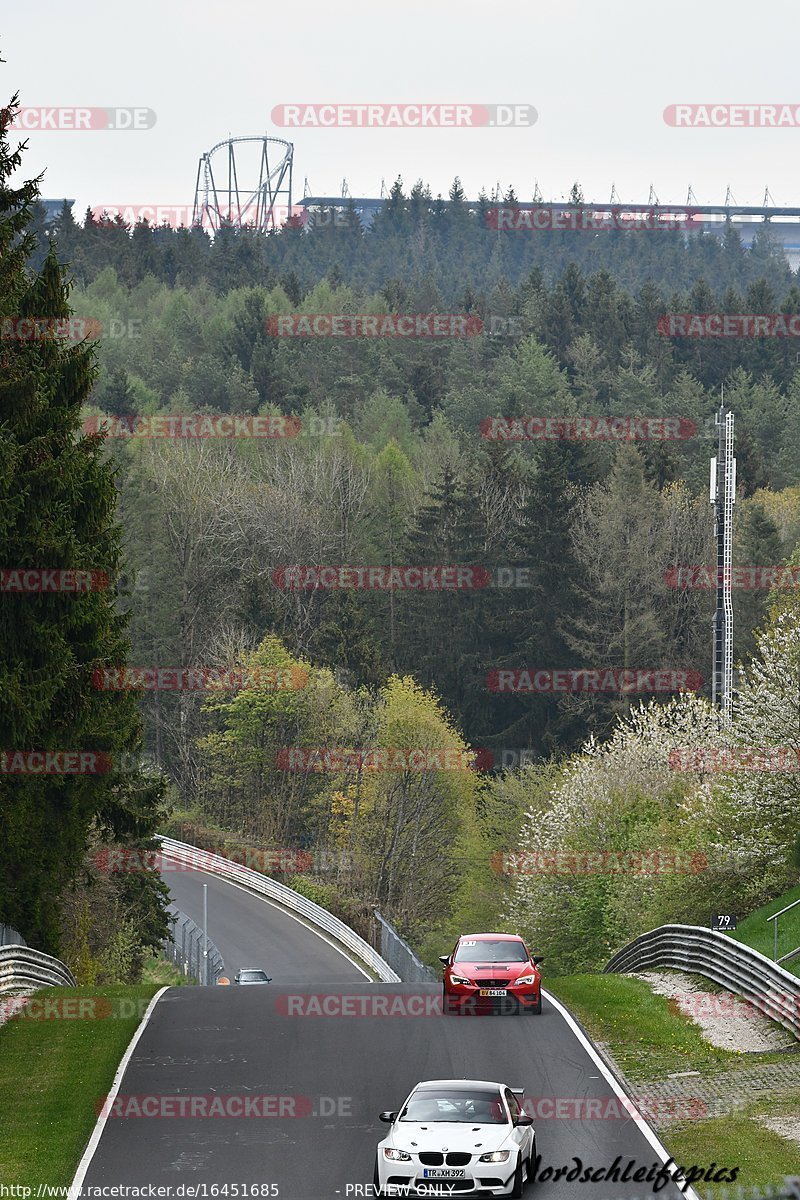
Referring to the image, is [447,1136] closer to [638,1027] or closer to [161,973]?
[638,1027]

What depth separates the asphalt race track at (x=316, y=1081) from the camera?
54.3 ft

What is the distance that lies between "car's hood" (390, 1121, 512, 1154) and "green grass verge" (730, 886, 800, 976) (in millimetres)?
14639

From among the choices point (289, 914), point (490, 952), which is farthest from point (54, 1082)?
point (289, 914)

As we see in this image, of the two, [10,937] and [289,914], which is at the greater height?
[10,937]

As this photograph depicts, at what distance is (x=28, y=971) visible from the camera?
99.8 feet

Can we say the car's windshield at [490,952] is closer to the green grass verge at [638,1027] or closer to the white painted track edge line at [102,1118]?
the green grass verge at [638,1027]

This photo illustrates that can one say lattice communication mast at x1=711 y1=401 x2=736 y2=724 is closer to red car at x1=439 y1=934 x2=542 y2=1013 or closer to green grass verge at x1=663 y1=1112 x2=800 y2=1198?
red car at x1=439 y1=934 x2=542 y2=1013

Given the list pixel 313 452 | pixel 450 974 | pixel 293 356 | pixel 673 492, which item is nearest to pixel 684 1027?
pixel 450 974

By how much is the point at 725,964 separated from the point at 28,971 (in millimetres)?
12823

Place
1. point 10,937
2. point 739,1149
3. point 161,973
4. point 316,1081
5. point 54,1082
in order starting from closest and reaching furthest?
point 739,1149 → point 316,1081 → point 54,1082 → point 10,937 → point 161,973

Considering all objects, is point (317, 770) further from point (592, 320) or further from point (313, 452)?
point (592, 320)

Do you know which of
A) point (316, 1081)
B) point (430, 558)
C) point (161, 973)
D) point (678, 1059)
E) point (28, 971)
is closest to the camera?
point (316, 1081)

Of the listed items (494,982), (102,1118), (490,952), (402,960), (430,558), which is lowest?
(402,960)

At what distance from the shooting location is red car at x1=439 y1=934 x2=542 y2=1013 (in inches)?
1054
